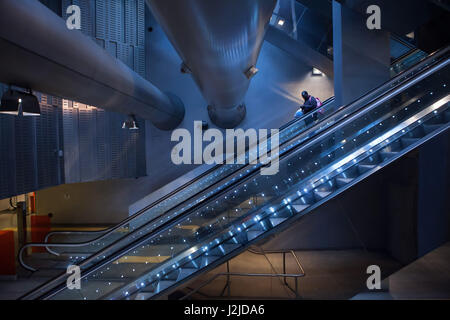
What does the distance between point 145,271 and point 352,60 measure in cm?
511

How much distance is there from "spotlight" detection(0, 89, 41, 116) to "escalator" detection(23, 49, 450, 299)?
165 centimetres

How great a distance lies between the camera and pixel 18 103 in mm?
3066

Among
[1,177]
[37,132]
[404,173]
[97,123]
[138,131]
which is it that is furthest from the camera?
[138,131]

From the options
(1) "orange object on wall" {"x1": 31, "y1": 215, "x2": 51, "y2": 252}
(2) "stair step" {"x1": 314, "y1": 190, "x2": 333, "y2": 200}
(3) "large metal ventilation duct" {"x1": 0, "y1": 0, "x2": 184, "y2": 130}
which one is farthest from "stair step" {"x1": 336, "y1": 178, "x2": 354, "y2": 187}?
(1) "orange object on wall" {"x1": 31, "y1": 215, "x2": 51, "y2": 252}

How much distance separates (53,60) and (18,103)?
0.63 metres

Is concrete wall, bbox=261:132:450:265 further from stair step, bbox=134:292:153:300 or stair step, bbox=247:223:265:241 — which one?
stair step, bbox=134:292:153:300

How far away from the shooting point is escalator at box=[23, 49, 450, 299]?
285 centimetres

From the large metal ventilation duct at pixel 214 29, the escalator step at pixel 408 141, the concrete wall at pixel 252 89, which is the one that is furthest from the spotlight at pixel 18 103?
the concrete wall at pixel 252 89

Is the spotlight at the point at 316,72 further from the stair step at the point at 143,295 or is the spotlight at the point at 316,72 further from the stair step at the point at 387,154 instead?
the stair step at the point at 143,295

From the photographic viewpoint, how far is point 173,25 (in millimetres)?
2670

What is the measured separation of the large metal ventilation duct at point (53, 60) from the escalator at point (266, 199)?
1.86 meters

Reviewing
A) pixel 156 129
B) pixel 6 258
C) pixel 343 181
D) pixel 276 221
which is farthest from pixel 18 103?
pixel 156 129
